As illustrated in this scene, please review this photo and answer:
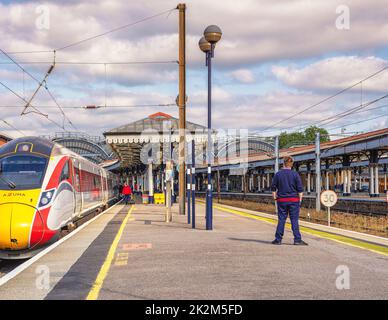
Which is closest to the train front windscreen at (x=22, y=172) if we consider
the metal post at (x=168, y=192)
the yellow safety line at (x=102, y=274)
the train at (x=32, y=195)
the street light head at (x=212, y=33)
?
the train at (x=32, y=195)

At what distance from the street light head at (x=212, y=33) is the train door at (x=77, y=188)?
5.71 metres

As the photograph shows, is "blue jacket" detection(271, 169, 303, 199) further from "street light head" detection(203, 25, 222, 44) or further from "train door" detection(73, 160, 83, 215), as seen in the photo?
"train door" detection(73, 160, 83, 215)

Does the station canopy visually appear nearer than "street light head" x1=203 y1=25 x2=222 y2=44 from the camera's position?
No

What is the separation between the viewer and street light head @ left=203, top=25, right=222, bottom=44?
50.8ft

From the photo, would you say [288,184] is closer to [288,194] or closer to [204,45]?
[288,194]

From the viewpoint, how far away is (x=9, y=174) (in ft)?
42.8

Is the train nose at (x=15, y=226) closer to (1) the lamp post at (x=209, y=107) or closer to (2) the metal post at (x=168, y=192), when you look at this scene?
(1) the lamp post at (x=209, y=107)

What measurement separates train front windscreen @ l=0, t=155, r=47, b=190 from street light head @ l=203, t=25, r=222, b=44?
5563 millimetres

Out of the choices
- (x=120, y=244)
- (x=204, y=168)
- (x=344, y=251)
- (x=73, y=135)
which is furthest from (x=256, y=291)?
(x=204, y=168)

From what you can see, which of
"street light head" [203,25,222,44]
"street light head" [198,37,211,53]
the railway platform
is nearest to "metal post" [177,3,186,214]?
"street light head" [198,37,211,53]

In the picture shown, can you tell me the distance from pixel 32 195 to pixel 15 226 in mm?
956

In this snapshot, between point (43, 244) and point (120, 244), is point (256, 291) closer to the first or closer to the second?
point (120, 244)
